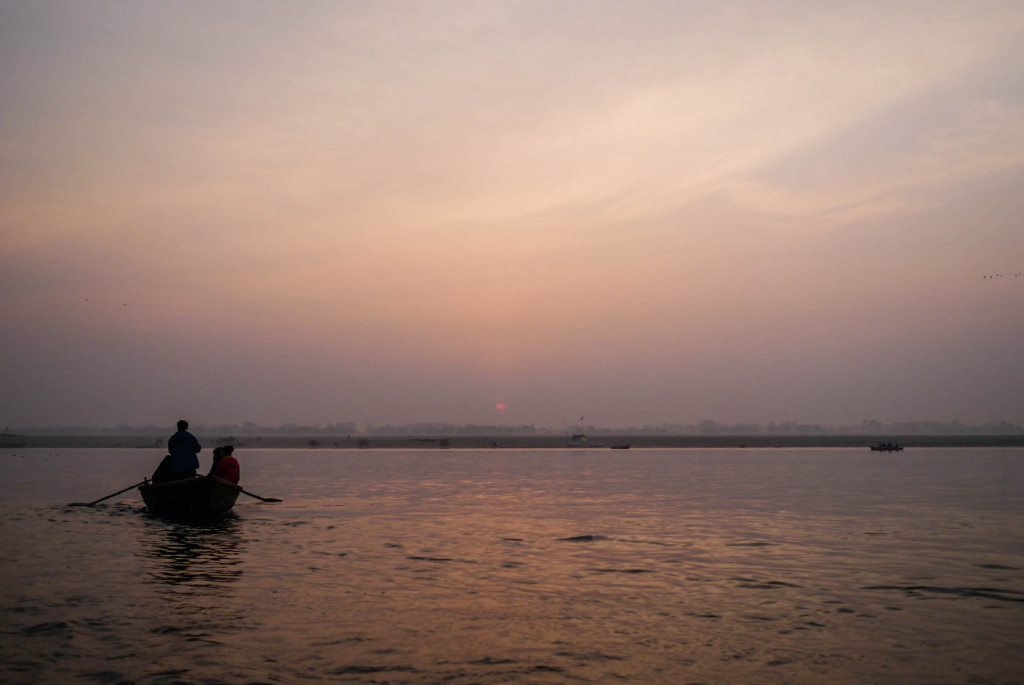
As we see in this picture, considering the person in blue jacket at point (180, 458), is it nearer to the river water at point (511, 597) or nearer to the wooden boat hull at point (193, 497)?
the wooden boat hull at point (193, 497)

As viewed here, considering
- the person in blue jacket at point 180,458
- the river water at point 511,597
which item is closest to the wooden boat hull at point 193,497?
the person in blue jacket at point 180,458

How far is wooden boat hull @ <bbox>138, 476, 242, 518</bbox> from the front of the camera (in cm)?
3641

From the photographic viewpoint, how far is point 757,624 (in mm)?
17047

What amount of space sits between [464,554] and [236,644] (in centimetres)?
1259

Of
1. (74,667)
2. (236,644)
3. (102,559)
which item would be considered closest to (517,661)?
(236,644)

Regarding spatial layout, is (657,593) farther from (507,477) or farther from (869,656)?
(507,477)

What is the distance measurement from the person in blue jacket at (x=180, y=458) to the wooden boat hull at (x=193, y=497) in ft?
1.58

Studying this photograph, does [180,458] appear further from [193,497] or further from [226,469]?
[226,469]

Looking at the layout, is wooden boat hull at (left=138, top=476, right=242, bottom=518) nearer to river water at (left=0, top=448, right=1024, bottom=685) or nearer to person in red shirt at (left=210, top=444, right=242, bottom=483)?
person in red shirt at (left=210, top=444, right=242, bottom=483)

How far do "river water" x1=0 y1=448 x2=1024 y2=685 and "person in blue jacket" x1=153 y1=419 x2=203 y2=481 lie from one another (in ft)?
7.54

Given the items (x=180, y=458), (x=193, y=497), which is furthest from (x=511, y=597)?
(x=180, y=458)

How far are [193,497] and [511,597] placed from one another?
72.4 ft

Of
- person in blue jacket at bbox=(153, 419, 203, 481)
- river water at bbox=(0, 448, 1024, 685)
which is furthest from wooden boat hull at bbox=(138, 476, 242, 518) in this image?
river water at bbox=(0, 448, 1024, 685)

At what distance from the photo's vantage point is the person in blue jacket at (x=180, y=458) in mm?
36594
